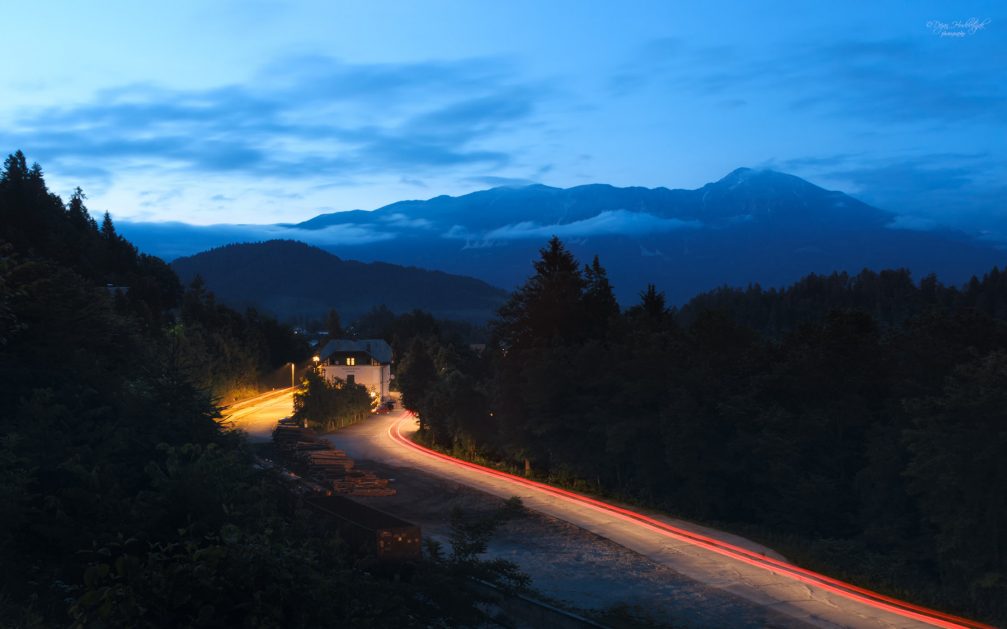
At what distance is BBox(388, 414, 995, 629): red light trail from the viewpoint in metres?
19.3

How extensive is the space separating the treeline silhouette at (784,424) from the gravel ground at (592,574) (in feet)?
15.7

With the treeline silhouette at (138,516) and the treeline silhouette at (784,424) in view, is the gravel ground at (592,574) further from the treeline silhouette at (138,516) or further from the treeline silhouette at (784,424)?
the treeline silhouette at (138,516)

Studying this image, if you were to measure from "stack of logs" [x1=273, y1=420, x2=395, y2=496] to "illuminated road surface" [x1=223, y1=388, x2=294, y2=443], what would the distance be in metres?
5.95

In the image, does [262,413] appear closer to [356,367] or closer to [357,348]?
[356,367]

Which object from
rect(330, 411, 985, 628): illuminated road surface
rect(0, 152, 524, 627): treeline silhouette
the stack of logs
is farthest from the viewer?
the stack of logs

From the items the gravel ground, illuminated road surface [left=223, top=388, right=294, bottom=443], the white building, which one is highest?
the white building

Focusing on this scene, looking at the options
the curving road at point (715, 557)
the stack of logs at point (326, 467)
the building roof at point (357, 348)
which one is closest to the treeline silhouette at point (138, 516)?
the curving road at point (715, 557)

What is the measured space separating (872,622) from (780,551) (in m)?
6.92

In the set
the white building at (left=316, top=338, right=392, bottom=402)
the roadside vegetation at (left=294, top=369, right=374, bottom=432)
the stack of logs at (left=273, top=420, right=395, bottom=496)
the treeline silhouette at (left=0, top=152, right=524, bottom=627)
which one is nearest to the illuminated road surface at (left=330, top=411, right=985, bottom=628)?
the stack of logs at (left=273, top=420, right=395, bottom=496)

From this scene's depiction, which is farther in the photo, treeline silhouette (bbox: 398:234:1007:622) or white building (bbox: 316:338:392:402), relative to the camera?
white building (bbox: 316:338:392:402)

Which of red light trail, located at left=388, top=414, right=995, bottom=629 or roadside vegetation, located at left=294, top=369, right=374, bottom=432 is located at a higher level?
roadside vegetation, located at left=294, top=369, right=374, bottom=432

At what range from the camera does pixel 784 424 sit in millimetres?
30516

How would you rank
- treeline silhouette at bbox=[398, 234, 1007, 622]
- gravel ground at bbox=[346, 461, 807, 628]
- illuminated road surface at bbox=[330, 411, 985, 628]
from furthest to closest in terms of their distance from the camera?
treeline silhouette at bbox=[398, 234, 1007, 622]
gravel ground at bbox=[346, 461, 807, 628]
illuminated road surface at bbox=[330, 411, 985, 628]

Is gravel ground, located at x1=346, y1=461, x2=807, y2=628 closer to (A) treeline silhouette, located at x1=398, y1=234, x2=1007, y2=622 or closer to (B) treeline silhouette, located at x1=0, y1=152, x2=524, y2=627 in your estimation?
(A) treeline silhouette, located at x1=398, y1=234, x2=1007, y2=622
